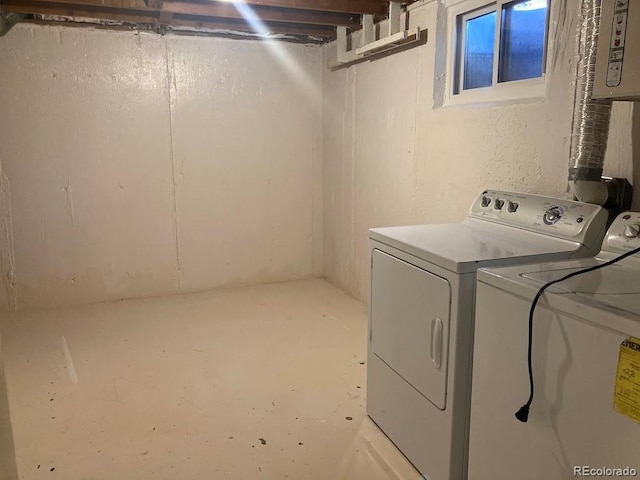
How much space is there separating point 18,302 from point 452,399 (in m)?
3.33

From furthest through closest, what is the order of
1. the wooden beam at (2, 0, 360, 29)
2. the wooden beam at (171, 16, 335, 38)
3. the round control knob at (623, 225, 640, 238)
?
the wooden beam at (171, 16, 335, 38)
the wooden beam at (2, 0, 360, 29)
the round control knob at (623, 225, 640, 238)

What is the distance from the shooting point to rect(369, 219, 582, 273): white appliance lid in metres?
1.63

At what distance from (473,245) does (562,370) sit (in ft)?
2.17

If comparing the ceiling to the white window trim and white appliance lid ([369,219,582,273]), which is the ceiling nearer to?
the white window trim

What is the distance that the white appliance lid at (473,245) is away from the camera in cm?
163

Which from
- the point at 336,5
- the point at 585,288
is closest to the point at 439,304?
the point at 585,288

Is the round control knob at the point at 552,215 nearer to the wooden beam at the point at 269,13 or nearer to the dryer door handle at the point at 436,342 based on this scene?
the dryer door handle at the point at 436,342

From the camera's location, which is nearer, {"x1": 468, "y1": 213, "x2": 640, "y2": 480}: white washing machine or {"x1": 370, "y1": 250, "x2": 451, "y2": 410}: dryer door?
{"x1": 468, "y1": 213, "x2": 640, "y2": 480}: white washing machine

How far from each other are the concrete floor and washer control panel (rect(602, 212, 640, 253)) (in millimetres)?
1097

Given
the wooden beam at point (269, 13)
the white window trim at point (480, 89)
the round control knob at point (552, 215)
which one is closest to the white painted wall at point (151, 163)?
the wooden beam at point (269, 13)

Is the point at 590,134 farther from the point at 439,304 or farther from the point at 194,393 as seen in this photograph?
the point at 194,393

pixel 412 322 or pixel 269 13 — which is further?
pixel 269 13

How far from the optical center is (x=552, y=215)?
1.92 metres

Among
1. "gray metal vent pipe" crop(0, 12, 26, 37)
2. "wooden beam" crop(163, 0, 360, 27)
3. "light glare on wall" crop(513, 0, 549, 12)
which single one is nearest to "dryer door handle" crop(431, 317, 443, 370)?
"light glare on wall" crop(513, 0, 549, 12)
